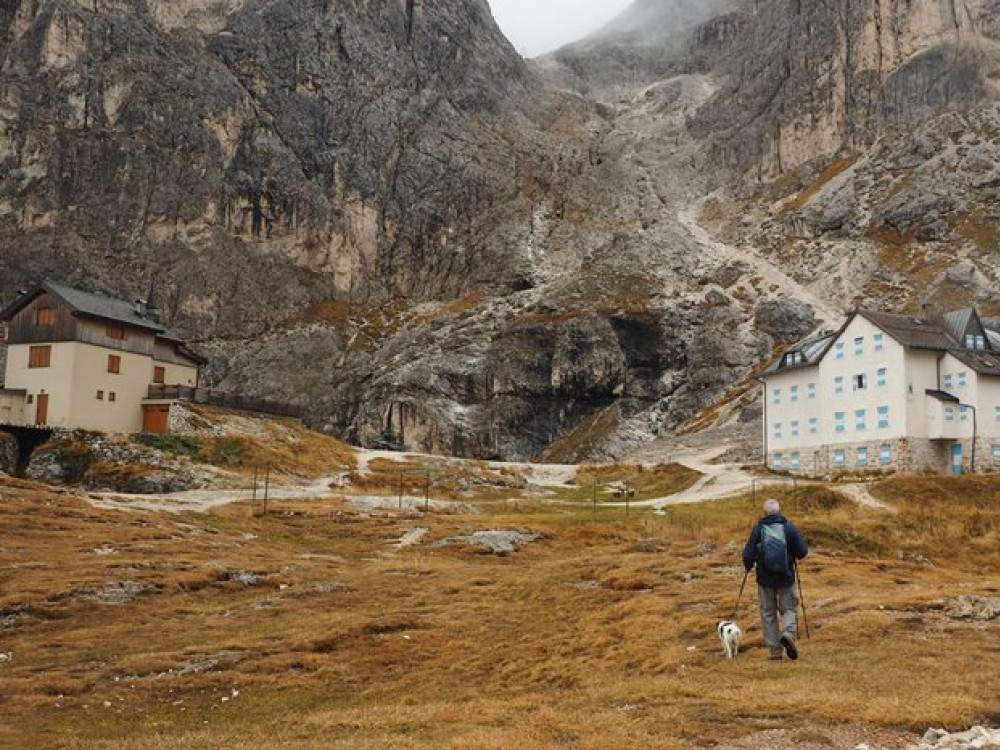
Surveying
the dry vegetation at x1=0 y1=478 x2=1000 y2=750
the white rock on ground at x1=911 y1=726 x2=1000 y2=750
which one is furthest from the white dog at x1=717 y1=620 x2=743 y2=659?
the white rock on ground at x1=911 y1=726 x2=1000 y2=750

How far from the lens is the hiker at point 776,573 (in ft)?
56.1

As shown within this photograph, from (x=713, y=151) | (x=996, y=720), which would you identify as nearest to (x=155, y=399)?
(x=996, y=720)

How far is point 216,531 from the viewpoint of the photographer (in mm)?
41344

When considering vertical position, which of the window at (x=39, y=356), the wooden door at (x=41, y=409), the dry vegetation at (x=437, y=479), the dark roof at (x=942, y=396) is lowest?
the dry vegetation at (x=437, y=479)

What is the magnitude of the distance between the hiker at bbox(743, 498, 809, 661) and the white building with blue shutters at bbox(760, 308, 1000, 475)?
5018 cm

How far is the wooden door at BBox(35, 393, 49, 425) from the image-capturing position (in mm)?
67312

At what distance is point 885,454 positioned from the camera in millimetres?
63469

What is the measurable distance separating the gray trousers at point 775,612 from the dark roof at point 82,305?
64.1m

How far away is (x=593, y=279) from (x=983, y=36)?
3572 inches

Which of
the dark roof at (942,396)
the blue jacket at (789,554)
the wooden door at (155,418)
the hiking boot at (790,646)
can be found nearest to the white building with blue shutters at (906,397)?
the dark roof at (942,396)

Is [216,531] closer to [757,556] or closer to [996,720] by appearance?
[757,556]

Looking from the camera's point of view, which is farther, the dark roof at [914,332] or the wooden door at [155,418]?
the wooden door at [155,418]

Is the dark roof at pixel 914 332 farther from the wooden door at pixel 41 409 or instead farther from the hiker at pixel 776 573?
the wooden door at pixel 41 409

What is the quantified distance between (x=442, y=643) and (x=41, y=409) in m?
57.4
